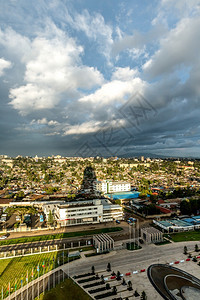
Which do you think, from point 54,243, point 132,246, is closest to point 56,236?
point 54,243

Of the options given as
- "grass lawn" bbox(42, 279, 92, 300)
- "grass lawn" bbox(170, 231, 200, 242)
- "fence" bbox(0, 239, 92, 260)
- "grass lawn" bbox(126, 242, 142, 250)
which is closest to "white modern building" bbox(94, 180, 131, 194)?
"grass lawn" bbox(170, 231, 200, 242)

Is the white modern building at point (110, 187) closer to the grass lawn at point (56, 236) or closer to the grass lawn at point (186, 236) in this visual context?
the grass lawn at point (56, 236)

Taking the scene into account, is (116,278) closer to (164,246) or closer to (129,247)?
(129,247)

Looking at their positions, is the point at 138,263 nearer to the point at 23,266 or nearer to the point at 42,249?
the point at 42,249

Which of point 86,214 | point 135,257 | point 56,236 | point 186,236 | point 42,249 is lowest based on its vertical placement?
point 186,236

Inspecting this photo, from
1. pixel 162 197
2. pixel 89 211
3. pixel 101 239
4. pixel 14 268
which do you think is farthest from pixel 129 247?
pixel 162 197

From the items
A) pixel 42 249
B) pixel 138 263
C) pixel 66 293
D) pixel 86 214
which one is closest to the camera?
pixel 66 293
